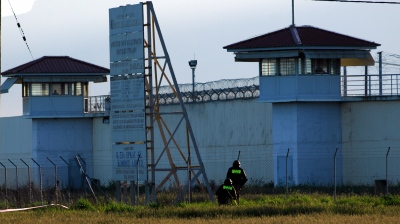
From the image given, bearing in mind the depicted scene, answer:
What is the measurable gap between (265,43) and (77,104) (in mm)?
14738

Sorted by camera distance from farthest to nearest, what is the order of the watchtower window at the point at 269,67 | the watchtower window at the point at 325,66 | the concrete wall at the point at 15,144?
the concrete wall at the point at 15,144, the watchtower window at the point at 269,67, the watchtower window at the point at 325,66

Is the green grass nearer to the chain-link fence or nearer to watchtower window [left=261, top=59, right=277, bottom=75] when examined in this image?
the chain-link fence

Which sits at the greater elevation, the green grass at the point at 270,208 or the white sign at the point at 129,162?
the white sign at the point at 129,162

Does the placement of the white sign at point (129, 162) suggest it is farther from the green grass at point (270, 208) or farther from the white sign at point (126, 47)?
the white sign at point (126, 47)

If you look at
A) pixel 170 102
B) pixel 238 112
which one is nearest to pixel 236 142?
pixel 238 112

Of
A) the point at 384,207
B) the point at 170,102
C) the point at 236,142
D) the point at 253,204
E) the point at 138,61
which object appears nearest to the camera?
the point at 384,207

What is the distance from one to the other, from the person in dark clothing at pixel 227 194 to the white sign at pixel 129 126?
4059 mm

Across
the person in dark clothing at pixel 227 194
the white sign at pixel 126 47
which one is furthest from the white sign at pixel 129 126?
the person in dark clothing at pixel 227 194

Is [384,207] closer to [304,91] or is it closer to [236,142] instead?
[304,91]

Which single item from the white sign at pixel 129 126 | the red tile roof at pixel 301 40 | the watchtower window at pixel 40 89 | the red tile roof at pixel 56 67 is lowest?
the white sign at pixel 129 126

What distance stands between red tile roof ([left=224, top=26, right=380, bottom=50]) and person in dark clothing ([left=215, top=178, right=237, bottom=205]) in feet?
39.8

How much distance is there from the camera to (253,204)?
2895 centimetres

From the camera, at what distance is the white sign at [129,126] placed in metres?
32.5

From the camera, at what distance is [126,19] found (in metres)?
32.8
